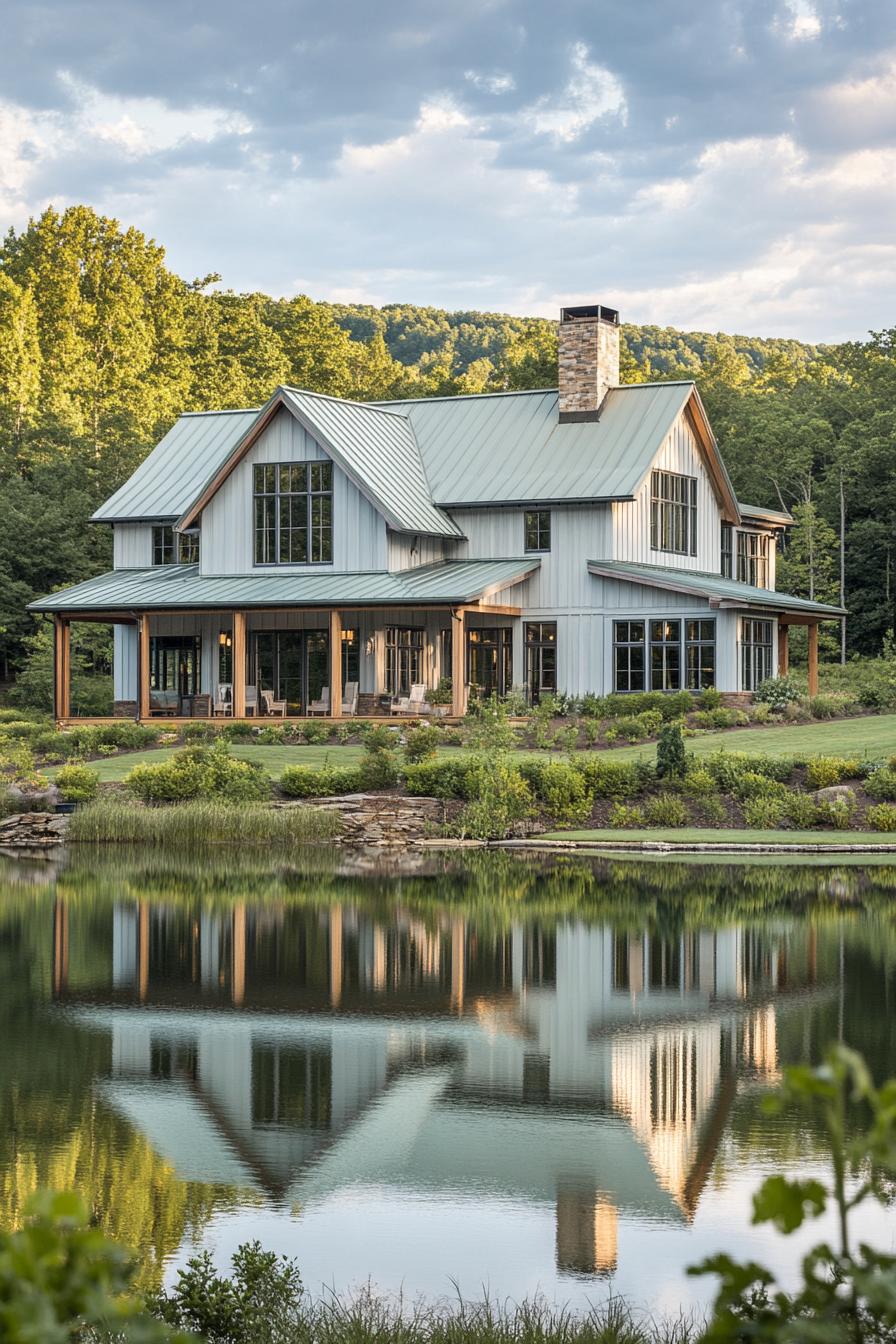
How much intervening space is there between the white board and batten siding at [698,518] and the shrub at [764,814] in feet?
51.4

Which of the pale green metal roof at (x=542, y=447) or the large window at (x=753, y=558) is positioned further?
the large window at (x=753, y=558)

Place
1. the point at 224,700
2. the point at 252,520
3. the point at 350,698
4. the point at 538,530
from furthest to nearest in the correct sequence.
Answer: the point at 538,530, the point at 252,520, the point at 224,700, the point at 350,698

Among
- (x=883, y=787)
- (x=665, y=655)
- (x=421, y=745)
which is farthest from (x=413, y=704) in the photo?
(x=883, y=787)

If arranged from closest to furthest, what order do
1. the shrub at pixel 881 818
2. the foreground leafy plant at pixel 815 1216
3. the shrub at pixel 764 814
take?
Result: the foreground leafy plant at pixel 815 1216 → the shrub at pixel 881 818 → the shrub at pixel 764 814

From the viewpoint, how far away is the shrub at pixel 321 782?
30.7m

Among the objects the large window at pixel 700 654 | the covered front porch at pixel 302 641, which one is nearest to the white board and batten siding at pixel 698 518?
the covered front porch at pixel 302 641

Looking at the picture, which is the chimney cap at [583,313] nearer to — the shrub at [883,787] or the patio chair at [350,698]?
the patio chair at [350,698]

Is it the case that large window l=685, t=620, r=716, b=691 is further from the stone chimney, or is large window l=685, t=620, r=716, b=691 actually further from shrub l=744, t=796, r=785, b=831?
shrub l=744, t=796, r=785, b=831

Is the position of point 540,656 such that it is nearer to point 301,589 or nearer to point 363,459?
point 301,589

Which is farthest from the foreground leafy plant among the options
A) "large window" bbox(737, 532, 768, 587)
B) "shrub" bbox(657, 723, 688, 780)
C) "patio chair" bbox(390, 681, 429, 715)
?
"large window" bbox(737, 532, 768, 587)

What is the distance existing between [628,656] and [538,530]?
4372 mm

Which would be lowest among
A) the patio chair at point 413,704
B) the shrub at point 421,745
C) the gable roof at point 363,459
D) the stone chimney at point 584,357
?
the shrub at point 421,745

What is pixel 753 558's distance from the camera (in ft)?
171

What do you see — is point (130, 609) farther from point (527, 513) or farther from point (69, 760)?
point (527, 513)
